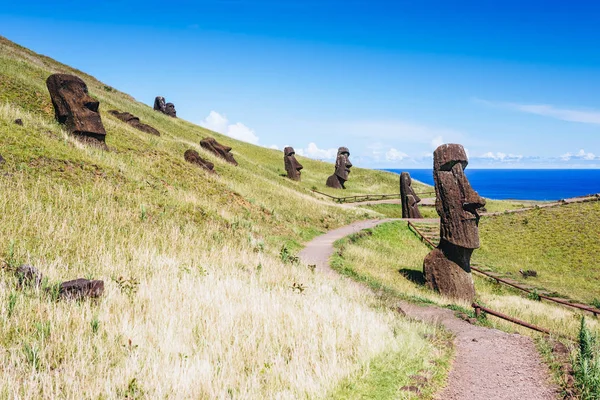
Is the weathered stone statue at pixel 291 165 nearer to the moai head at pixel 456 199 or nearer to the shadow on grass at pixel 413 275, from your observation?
the shadow on grass at pixel 413 275

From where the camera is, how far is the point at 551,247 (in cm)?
2386

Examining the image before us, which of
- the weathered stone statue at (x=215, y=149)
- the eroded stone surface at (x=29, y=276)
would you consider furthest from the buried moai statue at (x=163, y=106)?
the eroded stone surface at (x=29, y=276)

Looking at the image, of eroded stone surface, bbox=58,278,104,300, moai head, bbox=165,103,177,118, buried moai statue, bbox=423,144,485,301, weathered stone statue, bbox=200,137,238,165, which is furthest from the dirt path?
moai head, bbox=165,103,177,118

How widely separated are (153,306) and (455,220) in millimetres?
11693

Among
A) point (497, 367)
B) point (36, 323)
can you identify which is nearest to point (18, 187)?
point (36, 323)

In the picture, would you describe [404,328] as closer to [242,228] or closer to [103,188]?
[242,228]

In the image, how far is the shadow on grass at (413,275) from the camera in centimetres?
1616

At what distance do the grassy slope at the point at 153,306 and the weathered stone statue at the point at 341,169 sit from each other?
108 feet

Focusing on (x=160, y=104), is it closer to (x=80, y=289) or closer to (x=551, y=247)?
(x=551, y=247)

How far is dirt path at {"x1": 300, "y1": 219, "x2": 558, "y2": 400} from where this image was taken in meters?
5.44

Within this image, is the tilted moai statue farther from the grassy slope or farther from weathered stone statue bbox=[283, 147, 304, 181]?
the grassy slope

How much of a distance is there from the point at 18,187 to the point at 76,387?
31.6 feet

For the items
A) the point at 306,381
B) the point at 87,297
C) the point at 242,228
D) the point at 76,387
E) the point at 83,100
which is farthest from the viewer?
the point at 83,100

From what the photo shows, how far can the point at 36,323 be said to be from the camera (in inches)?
204
